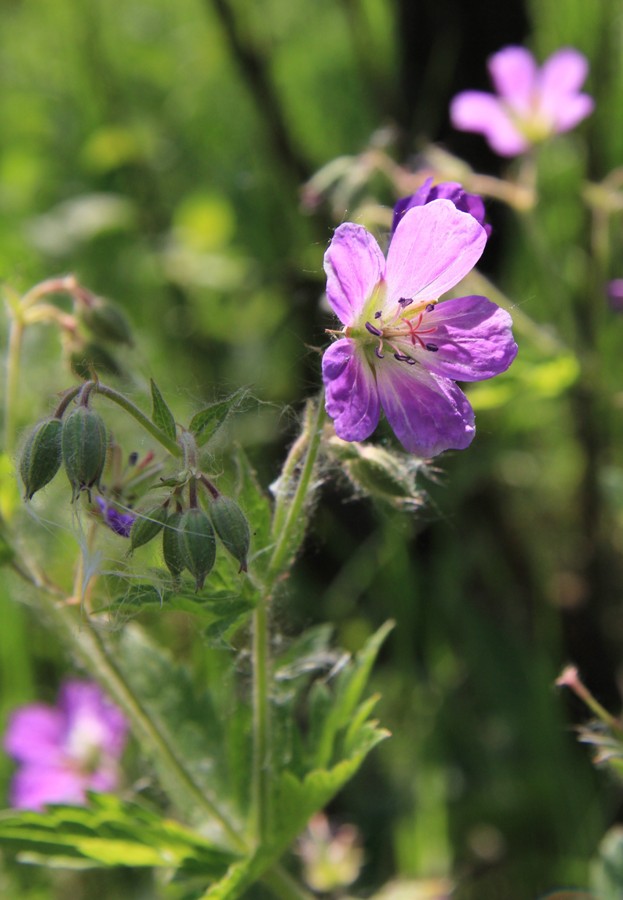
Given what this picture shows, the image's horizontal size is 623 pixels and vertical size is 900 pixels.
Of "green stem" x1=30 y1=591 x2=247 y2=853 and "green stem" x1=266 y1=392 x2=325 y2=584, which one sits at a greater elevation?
"green stem" x1=266 y1=392 x2=325 y2=584

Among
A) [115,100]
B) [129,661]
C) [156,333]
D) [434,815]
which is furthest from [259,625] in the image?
[115,100]

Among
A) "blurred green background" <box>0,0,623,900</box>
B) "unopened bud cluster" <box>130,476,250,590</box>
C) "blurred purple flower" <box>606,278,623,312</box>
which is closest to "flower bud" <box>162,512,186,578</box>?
"unopened bud cluster" <box>130,476,250,590</box>

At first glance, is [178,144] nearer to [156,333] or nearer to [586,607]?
[156,333]

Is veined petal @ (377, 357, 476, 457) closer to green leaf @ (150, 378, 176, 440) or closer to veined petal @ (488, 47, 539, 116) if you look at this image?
green leaf @ (150, 378, 176, 440)

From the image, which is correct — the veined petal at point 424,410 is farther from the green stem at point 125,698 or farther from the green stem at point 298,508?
the green stem at point 125,698

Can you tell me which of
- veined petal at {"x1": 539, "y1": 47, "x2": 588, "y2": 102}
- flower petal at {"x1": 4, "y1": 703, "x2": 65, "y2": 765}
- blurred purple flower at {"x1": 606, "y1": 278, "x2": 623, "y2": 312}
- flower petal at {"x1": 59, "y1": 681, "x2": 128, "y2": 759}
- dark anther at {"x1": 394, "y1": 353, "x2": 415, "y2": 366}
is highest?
dark anther at {"x1": 394, "y1": 353, "x2": 415, "y2": 366}
